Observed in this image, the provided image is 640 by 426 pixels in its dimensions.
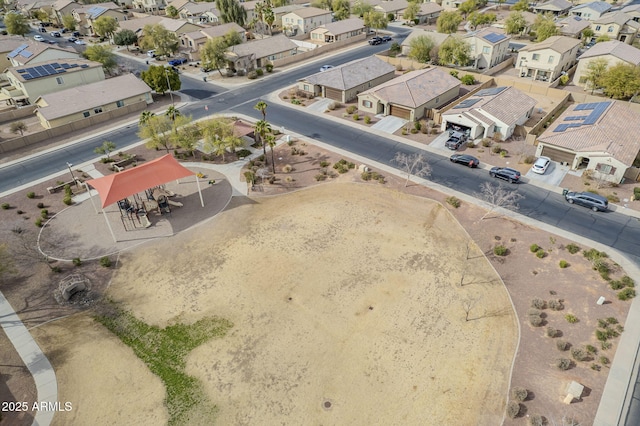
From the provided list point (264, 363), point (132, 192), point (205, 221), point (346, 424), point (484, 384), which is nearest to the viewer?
point (346, 424)

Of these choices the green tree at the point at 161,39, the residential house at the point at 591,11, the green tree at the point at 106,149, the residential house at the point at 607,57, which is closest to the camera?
the green tree at the point at 106,149

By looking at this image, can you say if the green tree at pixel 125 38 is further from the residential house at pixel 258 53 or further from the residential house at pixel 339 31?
the residential house at pixel 339 31

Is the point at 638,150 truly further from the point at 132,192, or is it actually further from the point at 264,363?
the point at 132,192

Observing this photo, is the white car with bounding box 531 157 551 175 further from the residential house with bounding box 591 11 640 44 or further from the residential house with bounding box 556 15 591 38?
the residential house with bounding box 591 11 640 44

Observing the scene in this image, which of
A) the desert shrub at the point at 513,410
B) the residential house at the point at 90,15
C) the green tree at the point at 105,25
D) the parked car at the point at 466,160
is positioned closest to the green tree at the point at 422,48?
the parked car at the point at 466,160

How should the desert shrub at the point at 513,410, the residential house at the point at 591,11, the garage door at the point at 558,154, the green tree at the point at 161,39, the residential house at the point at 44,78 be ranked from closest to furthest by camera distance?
the desert shrub at the point at 513,410 < the garage door at the point at 558,154 < the residential house at the point at 44,78 < the green tree at the point at 161,39 < the residential house at the point at 591,11

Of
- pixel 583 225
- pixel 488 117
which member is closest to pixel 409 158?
pixel 488 117
